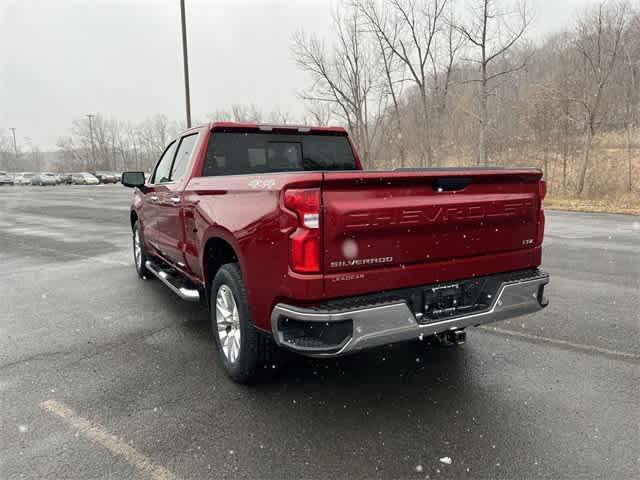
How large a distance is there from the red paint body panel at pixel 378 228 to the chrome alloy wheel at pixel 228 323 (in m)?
0.43

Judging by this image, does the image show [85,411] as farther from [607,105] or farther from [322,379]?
[607,105]

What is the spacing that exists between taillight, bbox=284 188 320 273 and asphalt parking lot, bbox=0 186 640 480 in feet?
3.47

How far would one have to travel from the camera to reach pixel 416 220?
2.76m

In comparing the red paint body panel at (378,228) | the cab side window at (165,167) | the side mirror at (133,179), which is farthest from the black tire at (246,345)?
the side mirror at (133,179)

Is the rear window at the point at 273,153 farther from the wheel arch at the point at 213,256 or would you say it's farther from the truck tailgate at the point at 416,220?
the truck tailgate at the point at 416,220

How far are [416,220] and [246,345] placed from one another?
1.44 meters

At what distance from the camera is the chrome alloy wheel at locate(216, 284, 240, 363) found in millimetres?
3379

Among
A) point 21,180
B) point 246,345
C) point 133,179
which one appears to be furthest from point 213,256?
point 21,180

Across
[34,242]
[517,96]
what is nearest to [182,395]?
[34,242]

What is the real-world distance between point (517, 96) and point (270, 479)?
4482cm

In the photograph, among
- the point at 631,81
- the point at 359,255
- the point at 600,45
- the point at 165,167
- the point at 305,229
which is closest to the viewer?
the point at 305,229

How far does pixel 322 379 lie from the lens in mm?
3445

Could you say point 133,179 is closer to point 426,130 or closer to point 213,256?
point 213,256

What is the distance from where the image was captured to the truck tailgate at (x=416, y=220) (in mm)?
2562
